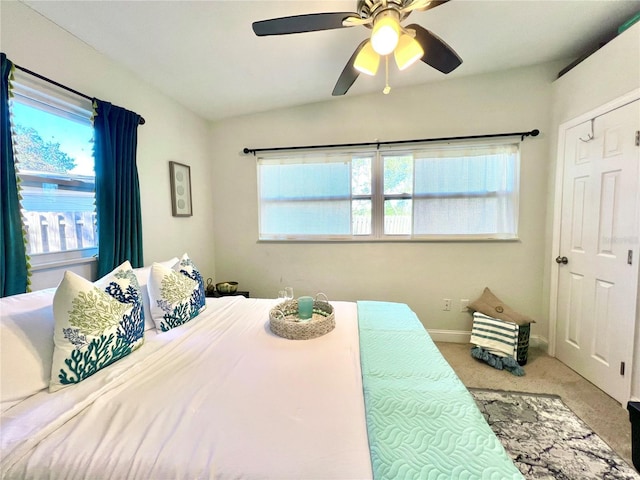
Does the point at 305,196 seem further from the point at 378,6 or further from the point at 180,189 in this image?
the point at 378,6

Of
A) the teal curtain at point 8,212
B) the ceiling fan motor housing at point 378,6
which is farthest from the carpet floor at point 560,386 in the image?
the teal curtain at point 8,212

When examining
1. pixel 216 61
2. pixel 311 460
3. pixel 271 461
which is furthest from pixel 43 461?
pixel 216 61

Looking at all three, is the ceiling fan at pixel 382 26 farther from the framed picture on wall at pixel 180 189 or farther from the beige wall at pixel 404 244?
the framed picture on wall at pixel 180 189

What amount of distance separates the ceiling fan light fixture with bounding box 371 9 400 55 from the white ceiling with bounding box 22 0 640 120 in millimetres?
503

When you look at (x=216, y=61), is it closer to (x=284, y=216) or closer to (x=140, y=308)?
(x=284, y=216)

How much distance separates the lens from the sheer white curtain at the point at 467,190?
8.25ft

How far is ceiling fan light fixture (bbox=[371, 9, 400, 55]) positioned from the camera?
3.86ft

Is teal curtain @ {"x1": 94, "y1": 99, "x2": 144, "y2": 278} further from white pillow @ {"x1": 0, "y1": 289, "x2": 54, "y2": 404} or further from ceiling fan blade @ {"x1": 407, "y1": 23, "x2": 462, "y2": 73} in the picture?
ceiling fan blade @ {"x1": 407, "y1": 23, "x2": 462, "y2": 73}

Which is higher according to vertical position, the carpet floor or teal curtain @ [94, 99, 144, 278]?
teal curtain @ [94, 99, 144, 278]

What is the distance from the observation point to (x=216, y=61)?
1931 mm

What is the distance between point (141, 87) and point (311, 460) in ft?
8.75

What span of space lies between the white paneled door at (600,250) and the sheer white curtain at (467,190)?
0.40 m

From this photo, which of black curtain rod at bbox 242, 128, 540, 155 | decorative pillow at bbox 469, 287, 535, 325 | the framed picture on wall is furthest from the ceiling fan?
decorative pillow at bbox 469, 287, 535, 325

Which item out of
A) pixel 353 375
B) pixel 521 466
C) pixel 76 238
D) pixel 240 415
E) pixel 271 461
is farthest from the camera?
pixel 76 238
